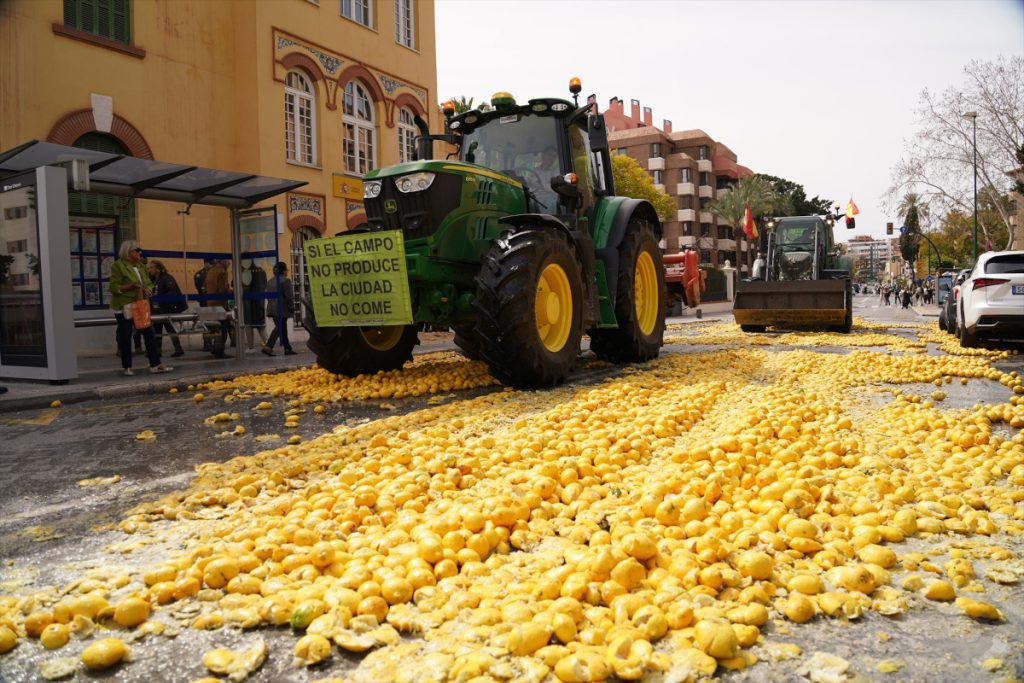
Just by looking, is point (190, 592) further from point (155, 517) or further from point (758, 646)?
point (758, 646)

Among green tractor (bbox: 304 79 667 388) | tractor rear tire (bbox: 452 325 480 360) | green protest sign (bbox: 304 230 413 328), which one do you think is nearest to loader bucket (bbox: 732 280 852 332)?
green tractor (bbox: 304 79 667 388)

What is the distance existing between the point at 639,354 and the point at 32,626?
7.68 meters

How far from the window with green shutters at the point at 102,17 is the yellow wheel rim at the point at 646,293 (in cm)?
1210

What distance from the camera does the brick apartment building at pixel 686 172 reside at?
67.3 m

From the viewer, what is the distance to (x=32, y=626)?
2158 mm

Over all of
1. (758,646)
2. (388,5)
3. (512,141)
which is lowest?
(758,646)

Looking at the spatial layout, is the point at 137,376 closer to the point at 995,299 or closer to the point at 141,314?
the point at 141,314

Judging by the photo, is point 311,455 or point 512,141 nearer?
point 311,455

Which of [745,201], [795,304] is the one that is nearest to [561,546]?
[795,304]

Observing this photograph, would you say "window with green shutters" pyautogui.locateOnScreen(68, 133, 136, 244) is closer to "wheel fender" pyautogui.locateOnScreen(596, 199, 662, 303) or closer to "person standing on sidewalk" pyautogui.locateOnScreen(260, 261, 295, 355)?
"person standing on sidewalk" pyautogui.locateOnScreen(260, 261, 295, 355)

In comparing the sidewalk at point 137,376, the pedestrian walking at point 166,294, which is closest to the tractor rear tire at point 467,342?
the sidewalk at point 137,376

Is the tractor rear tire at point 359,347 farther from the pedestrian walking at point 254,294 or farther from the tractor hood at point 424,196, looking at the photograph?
the pedestrian walking at point 254,294

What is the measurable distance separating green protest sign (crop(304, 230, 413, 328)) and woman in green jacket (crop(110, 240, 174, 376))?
3.46 meters

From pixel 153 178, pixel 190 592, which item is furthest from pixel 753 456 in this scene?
pixel 153 178
